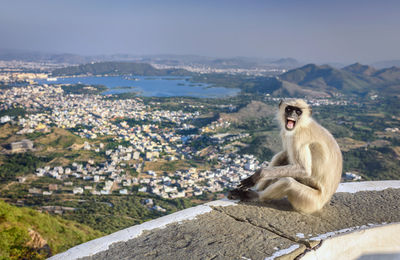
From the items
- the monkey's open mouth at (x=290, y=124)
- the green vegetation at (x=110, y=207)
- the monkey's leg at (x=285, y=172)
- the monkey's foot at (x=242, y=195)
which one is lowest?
the green vegetation at (x=110, y=207)

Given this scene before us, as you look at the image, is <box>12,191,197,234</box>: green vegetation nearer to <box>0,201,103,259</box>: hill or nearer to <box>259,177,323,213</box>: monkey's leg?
<box>0,201,103,259</box>: hill

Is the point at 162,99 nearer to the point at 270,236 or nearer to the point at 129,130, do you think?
the point at 129,130

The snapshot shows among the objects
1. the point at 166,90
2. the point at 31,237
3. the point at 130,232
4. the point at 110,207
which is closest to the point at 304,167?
the point at 130,232

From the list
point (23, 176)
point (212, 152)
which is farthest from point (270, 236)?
point (212, 152)

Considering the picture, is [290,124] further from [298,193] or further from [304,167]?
[298,193]

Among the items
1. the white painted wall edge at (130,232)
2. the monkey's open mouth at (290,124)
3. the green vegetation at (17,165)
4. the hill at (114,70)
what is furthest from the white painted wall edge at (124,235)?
the hill at (114,70)

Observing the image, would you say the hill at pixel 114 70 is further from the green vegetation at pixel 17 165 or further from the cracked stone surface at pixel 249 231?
the cracked stone surface at pixel 249 231
